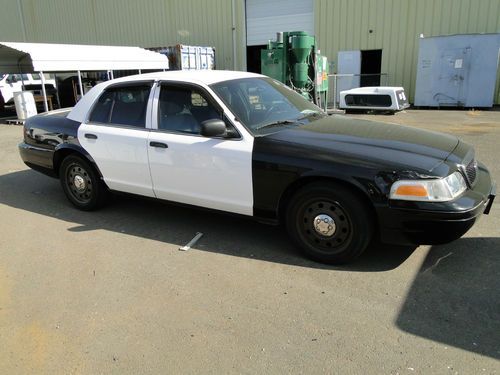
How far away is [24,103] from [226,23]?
10168 millimetres

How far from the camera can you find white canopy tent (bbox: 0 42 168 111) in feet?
46.6

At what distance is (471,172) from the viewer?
144 inches

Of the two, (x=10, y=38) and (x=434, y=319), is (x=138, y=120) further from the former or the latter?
(x=10, y=38)

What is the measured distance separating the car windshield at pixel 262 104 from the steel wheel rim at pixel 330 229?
86 centimetres

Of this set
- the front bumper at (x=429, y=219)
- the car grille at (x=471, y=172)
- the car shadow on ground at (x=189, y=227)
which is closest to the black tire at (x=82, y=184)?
the car shadow on ground at (x=189, y=227)

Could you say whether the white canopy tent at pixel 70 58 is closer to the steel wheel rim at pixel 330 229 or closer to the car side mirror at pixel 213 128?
the car side mirror at pixel 213 128

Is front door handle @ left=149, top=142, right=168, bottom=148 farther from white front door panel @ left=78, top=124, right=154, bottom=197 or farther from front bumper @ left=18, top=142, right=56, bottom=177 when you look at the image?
front bumper @ left=18, top=142, right=56, bottom=177

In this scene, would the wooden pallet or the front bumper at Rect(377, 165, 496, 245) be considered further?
the wooden pallet

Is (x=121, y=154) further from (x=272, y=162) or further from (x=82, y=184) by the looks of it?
(x=272, y=162)

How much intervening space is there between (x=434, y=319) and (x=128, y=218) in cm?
346

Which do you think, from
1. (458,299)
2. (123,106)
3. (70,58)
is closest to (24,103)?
(70,58)

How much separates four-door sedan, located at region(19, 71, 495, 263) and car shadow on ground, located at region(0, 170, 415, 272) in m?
0.22

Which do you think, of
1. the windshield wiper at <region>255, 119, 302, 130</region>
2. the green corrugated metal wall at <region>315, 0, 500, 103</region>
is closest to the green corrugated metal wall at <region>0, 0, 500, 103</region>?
the green corrugated metal wall at <region>315, 0, 500, 103</region>

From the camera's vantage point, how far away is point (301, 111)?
4.62 metres
